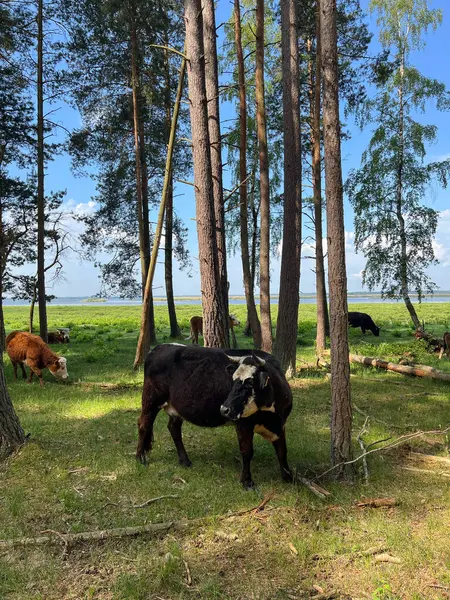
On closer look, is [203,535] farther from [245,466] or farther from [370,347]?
[370,347]

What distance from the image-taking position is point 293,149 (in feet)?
35.2

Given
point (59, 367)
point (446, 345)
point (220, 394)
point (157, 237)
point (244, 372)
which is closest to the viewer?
point (244, 372)

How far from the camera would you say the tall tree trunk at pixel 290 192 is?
10.8m

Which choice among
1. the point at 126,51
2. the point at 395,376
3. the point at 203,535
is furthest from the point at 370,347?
the point at 126,51

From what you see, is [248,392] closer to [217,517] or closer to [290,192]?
[217,517]

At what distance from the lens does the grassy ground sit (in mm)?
3543

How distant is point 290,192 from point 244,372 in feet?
22.2

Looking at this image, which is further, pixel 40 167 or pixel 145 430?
pixel 40 167

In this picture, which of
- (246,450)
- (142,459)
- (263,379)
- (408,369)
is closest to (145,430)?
(142,459)

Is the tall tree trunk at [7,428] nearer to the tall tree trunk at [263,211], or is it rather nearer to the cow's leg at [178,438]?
the cow's leg at [178,438]

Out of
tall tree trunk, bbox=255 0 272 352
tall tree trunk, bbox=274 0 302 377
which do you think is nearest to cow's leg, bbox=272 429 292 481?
tall tree trunk, bbox=274 0 302 377

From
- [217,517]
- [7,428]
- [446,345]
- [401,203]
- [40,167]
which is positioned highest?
[40,167]

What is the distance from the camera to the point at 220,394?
218 inches

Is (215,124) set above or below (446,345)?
above
